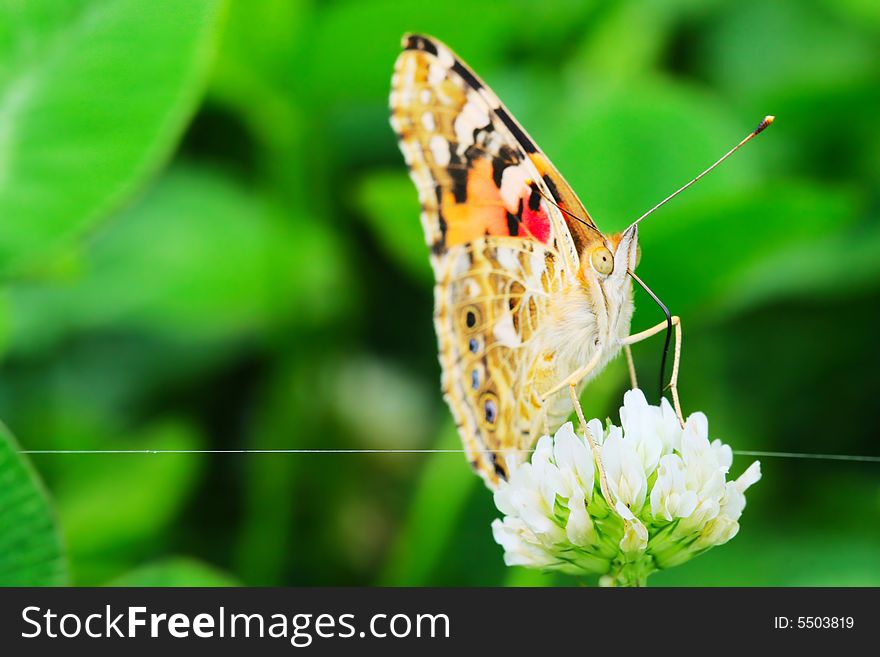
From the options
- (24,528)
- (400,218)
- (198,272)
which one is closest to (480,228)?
(400,218)

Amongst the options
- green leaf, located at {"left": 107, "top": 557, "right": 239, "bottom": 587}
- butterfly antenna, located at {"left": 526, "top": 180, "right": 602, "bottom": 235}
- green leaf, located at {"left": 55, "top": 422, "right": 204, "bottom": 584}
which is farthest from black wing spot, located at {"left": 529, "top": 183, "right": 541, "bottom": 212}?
green leaf, located at {"left": 55, "top": 422, "right": 204, "bottom": 584}

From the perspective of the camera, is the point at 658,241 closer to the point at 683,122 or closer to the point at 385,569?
the point at 683,122

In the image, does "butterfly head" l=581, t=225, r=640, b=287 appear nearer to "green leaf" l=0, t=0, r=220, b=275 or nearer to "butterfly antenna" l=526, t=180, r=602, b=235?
"butterfly antenna" l=526, t=180, r=602, b=235

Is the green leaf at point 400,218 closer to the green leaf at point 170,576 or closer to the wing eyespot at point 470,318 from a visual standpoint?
the wing eyespot at point 470,318

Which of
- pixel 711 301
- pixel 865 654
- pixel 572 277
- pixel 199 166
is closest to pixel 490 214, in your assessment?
pixel 572 277

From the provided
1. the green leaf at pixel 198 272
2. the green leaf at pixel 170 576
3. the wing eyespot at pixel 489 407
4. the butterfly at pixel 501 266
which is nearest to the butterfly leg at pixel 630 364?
the butterfly at pixel 501 266

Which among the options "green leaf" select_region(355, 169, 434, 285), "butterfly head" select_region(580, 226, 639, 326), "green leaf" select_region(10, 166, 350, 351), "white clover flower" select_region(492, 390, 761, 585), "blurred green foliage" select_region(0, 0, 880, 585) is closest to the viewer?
"white clover flower" select_region(492, 390, 761, 585)

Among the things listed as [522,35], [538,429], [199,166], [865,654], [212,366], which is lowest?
[865,654]
